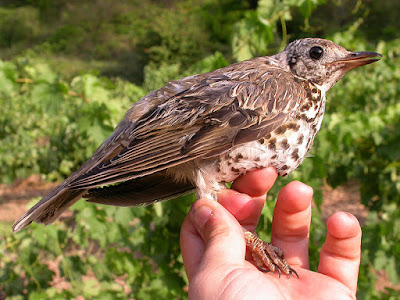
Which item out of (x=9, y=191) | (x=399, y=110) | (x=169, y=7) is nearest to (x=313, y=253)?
(x=399, y=110)

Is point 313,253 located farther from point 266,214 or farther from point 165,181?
point 165,181

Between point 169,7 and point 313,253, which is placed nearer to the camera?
point 313,253

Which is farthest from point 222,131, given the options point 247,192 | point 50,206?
point 50,206

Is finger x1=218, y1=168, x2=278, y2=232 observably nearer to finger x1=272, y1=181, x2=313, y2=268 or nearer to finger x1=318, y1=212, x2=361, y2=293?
finger x1=272, y1=181, x2=313, y2=268

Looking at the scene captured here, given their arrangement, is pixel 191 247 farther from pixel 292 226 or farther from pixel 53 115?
pixel 53 115

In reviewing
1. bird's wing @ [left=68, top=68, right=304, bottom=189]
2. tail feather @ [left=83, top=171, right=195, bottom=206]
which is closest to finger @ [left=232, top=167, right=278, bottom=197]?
bird's wing @ [left=68, top=68, right=304, bottom=189]

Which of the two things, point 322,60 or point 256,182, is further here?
point 322,60

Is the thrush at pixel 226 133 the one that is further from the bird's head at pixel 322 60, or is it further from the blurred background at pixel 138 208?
the blurred background at pixel 138 208
